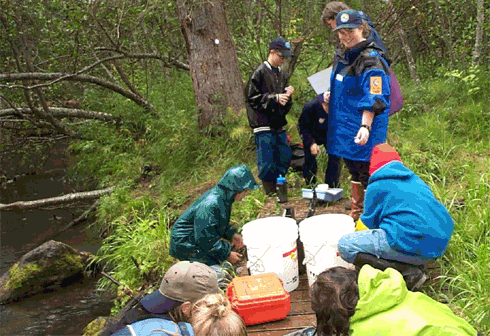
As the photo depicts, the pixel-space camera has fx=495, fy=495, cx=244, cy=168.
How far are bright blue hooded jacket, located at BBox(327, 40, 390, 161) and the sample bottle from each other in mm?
1079

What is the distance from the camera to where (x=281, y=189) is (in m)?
5.77

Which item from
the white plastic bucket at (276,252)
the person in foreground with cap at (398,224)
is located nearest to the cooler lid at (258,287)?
the white plastic bucket at (276,252)

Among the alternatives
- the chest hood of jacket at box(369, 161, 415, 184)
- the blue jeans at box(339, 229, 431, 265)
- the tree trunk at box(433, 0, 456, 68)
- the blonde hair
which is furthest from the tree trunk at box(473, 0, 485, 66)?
the blonde hair

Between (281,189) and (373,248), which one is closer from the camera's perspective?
(373,248)

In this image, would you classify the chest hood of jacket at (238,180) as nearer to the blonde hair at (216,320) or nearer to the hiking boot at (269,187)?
the blonde hair at (216,320)

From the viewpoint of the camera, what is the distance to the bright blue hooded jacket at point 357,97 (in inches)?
158

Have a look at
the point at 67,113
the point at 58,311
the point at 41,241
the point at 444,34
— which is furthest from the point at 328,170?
the point at 67,113

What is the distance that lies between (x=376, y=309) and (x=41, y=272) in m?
5.92

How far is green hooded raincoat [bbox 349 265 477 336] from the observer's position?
2.30 m

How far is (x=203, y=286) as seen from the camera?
305 centimetres

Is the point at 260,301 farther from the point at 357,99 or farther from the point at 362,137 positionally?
the point at 357,99

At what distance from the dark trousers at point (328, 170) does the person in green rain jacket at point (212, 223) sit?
153 cm

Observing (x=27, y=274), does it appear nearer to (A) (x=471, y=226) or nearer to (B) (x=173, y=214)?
(B) (x=173, y=214)

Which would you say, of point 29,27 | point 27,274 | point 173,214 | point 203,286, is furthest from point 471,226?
point 29,27
